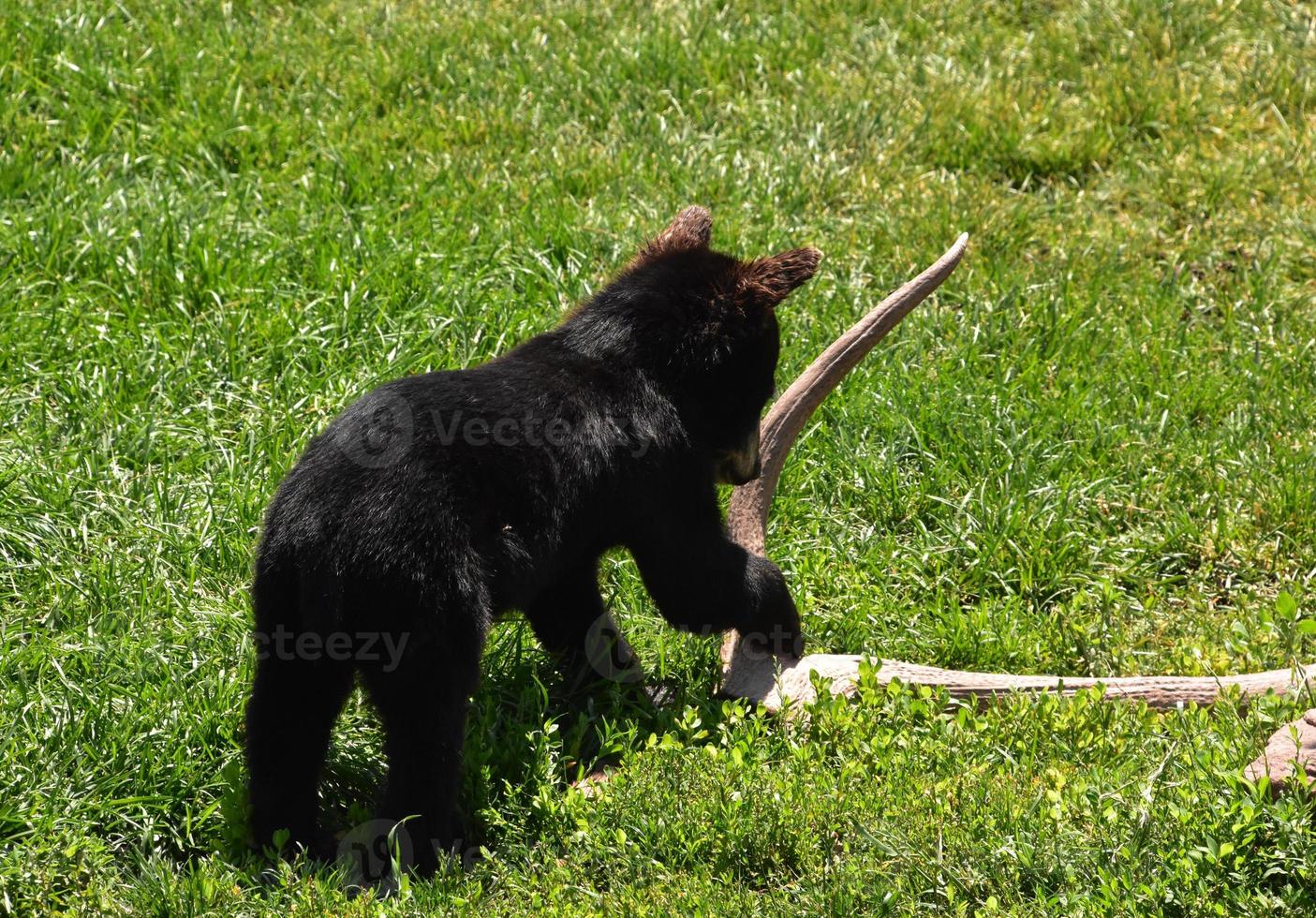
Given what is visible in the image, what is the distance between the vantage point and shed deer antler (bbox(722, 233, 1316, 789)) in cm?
398

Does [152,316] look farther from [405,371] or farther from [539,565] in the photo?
[539,565]

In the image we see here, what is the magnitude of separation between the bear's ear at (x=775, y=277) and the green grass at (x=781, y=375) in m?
1.22

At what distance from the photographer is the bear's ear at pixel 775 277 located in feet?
15.1

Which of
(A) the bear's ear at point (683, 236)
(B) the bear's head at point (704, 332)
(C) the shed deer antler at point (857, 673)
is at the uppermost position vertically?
(A) the bear's ear at point (683, 236)

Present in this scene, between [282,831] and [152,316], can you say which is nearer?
[282,831]

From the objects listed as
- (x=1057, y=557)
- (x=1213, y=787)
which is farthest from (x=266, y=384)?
(x=1213, y=787)

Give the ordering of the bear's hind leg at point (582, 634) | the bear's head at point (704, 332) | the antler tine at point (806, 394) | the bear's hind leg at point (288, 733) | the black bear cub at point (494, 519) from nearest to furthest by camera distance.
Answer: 1. the black bear cub at point (494, 519)
2. the bear's hind leg at point (288, 733)
3. the bear's head at point (704, 332)
4. the bear's hind leg at point (582, 634)
5. the antler tine at point (806, 394)

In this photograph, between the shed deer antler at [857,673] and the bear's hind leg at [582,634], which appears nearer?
the shed deer antler at [857,673]

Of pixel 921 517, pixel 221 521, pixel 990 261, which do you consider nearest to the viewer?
pixel 221 521

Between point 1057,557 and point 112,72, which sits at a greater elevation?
point 112,72

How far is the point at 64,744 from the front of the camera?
169 inches

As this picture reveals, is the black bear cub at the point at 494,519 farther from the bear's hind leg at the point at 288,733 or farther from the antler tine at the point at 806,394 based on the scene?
the antler tine at the point at 806,394

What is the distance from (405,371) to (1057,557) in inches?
105

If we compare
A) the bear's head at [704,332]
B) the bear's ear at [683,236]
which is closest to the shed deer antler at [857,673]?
the bear's head at [704,332]
